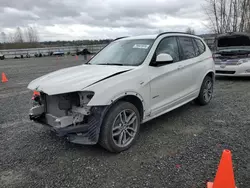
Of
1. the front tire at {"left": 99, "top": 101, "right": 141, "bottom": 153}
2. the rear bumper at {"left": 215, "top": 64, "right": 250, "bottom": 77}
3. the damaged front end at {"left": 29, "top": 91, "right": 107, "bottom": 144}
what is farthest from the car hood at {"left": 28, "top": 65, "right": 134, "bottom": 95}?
the rear bumper at {"left": 215, "top": 64, "right": 250, "bottom": 77}

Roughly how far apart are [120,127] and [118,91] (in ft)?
1.93

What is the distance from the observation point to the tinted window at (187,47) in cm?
458

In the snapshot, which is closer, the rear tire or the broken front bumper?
the broken front bumper

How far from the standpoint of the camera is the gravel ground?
2.64 metres

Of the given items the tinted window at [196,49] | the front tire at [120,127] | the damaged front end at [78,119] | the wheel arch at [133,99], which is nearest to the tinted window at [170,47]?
the tinted window at [196,49]

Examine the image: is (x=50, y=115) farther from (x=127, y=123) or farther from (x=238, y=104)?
(x=238, y=104)

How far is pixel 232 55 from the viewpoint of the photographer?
8891 mm

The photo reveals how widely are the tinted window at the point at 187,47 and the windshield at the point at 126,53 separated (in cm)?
98

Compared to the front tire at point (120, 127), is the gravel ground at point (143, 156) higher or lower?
lower

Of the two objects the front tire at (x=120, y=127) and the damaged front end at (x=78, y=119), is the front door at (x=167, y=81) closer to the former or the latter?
the front tire at (x=120, y=127)

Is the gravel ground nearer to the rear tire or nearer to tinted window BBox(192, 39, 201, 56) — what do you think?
the rear tire

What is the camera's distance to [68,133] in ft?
9.74

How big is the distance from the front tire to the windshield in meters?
0.87

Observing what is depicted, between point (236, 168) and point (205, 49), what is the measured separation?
3.48 metres
